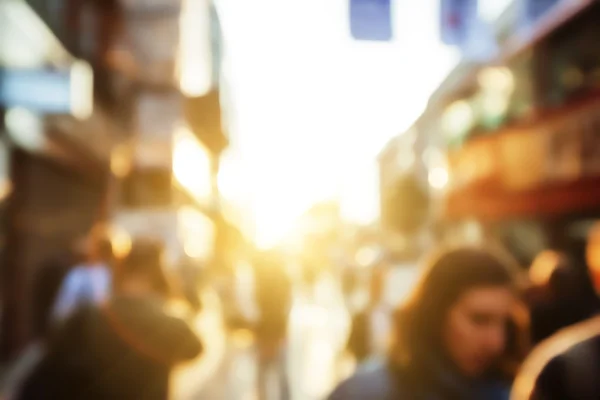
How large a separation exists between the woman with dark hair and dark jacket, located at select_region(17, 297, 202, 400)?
1.12 meters

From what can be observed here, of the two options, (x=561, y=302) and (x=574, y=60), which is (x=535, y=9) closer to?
(x=574, y=60)

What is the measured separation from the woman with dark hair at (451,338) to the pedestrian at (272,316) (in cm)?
597

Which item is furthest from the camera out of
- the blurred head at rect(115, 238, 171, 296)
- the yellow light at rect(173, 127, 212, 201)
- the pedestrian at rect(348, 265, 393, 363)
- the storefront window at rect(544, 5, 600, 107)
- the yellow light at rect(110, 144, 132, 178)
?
the yellow light at rect(173, 127, 212, 201)

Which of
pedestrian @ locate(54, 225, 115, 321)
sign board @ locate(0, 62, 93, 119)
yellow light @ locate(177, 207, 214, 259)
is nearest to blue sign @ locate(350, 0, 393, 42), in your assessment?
sign board @ locate(0, 62, 93, 119)

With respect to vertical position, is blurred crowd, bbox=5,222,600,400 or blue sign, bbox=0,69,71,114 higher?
blue sign, bbox=0,69,71,114

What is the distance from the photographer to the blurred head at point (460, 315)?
8.11ft

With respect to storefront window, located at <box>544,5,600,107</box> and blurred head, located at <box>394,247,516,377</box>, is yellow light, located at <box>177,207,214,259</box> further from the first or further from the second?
blurred head, located at <box>394,247,516,377</box>

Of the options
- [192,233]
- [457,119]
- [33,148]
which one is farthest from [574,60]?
[192,233]

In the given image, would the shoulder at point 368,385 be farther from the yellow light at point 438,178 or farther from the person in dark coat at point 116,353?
the yellow light at point 438,178

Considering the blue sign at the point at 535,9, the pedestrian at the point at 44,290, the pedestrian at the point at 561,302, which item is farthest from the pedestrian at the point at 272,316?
the blue sign at the point at 535,9

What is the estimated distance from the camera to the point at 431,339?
249 cm

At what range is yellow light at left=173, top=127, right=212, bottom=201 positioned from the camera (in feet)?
85.8

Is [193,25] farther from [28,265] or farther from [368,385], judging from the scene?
[368,385]

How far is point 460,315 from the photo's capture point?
98.2 inches
